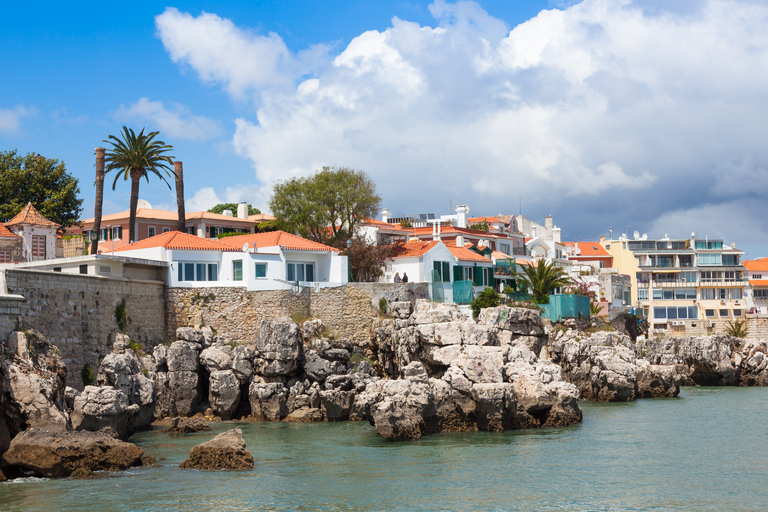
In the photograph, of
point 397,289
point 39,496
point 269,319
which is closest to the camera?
point 39,496

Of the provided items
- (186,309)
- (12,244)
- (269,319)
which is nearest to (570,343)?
(269,319)

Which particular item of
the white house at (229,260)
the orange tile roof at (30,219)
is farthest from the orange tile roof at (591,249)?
the orange tile roof at (30,219)

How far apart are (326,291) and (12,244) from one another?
20291mm

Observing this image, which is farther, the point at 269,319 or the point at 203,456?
the point at 269,319

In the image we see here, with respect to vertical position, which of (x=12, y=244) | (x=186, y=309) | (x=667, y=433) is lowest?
(x=667, y=433)

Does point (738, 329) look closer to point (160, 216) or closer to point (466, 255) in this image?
point (466, 255)

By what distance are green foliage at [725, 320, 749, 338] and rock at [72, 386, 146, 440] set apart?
63398 millimetres

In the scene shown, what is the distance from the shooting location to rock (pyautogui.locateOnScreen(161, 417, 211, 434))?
3662 cm

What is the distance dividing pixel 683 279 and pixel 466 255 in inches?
1735

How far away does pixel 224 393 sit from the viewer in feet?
137

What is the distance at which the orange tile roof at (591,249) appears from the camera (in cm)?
9838

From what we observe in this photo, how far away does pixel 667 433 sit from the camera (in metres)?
35.8

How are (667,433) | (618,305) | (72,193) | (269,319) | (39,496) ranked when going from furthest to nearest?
(618,305) < (72,193) < (269,319) < (667,433) < (39,496)

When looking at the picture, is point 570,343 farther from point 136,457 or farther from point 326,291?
point 136,457
